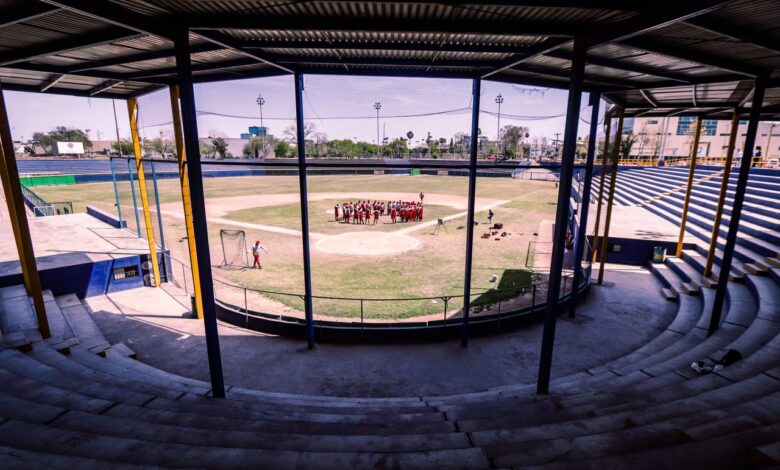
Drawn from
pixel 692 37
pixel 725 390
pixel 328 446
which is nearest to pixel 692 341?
pixel 725 390

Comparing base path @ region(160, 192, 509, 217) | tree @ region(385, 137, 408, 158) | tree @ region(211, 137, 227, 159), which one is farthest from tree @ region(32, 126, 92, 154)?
base path @ region(160, 192, 509, 217)

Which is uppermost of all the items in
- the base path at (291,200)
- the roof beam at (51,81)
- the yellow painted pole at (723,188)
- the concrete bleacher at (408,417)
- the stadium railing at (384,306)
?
the roof beam at (51,81)

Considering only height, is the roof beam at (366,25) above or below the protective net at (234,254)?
above

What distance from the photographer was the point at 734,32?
565cm

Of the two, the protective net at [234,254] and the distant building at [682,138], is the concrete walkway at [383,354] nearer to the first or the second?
the protective net at [234,254]

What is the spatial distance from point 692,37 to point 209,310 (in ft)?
31.3

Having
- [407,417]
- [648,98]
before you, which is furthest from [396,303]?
[648,98]

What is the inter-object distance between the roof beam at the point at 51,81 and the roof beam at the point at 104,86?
111 centimetres

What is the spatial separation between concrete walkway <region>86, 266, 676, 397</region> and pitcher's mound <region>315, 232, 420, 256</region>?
880 cm

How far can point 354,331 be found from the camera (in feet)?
34.8

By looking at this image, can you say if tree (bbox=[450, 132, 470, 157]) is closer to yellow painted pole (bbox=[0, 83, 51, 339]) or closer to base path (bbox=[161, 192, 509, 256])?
base path (bbox=[161, 192, 509, 256])

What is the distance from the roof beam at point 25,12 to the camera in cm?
529

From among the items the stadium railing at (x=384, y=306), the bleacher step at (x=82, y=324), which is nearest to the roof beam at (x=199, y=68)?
the stadium railing at (x=384, y=306)

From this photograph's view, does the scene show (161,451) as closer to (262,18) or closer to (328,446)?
(328,446)
